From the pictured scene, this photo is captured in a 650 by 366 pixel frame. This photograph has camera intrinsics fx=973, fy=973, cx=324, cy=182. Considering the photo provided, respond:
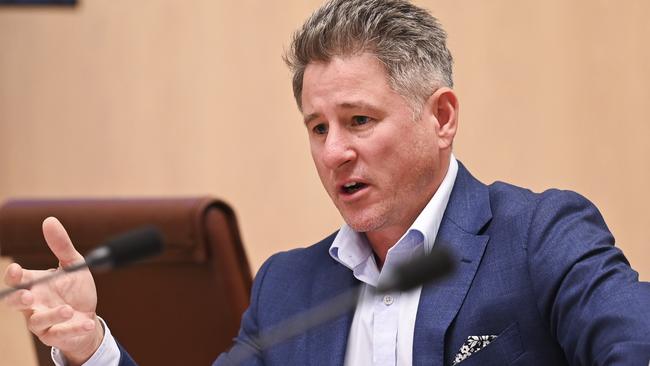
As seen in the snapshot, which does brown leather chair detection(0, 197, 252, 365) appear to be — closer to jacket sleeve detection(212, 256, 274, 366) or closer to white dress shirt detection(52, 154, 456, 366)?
jacket sleeve detection(212, 256, 274, 366)

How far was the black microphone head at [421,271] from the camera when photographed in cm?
100

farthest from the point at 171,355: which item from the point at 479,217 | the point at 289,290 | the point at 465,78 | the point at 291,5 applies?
the point at 291,5

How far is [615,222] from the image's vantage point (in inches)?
121

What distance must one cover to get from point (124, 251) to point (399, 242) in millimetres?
725

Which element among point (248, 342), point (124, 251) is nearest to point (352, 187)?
point (248, 342)

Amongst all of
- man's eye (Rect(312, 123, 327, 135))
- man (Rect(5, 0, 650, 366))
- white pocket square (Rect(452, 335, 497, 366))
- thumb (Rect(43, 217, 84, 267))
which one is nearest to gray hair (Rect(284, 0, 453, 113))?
man (Rect(5, 0, 650, 366))

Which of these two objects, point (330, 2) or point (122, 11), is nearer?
point (330, 2)

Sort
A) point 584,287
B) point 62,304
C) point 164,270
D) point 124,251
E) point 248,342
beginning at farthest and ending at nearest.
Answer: point 164,270, point 248,342, point 62,304, point 584,287, point 124,251

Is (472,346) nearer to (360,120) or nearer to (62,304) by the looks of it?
(360,120)

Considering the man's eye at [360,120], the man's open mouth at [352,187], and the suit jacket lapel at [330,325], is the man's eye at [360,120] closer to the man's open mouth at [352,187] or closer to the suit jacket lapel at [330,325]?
the man's open mouth at [352,187]

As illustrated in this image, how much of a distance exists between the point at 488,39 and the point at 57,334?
210 centimetres

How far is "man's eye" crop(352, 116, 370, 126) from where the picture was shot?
171 centimetres

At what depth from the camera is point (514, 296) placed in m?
1.58

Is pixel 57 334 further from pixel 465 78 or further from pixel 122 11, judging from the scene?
pixel 122 11
